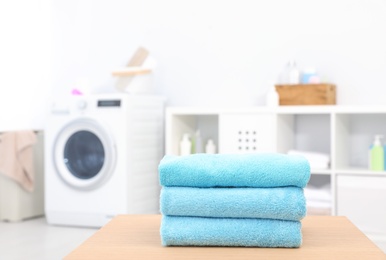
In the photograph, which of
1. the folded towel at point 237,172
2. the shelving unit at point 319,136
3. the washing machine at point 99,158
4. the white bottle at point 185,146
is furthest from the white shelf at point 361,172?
the folded towel at point 237,172

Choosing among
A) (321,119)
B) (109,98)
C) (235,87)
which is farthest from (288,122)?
(109,98)

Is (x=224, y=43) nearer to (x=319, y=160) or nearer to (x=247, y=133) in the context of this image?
(x=247, y=133)

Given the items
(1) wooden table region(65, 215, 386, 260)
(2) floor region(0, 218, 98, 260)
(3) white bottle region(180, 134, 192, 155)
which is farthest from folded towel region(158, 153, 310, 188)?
(3) white bottle region(180, 134, 192, 155)

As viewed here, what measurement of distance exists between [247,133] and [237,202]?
2532mm

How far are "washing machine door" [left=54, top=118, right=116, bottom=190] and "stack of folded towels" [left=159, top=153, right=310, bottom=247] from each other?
103 inches

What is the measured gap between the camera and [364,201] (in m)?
3.21

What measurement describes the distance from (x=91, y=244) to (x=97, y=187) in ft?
8.75

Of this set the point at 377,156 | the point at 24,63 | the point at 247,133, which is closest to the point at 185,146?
the point at 247,133

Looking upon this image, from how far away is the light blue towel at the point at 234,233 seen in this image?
39.0 inches

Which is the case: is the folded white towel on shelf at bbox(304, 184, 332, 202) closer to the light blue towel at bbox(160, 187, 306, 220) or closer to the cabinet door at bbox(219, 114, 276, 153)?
the cabinet door at bbox(219, 114, 276, 153)

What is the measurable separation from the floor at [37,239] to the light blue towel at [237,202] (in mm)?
1966

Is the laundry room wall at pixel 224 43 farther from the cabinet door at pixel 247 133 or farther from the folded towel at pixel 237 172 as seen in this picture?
the folded towel at pixel 237 172

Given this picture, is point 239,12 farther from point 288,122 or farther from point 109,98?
point 109,98

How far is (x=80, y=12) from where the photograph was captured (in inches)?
174
